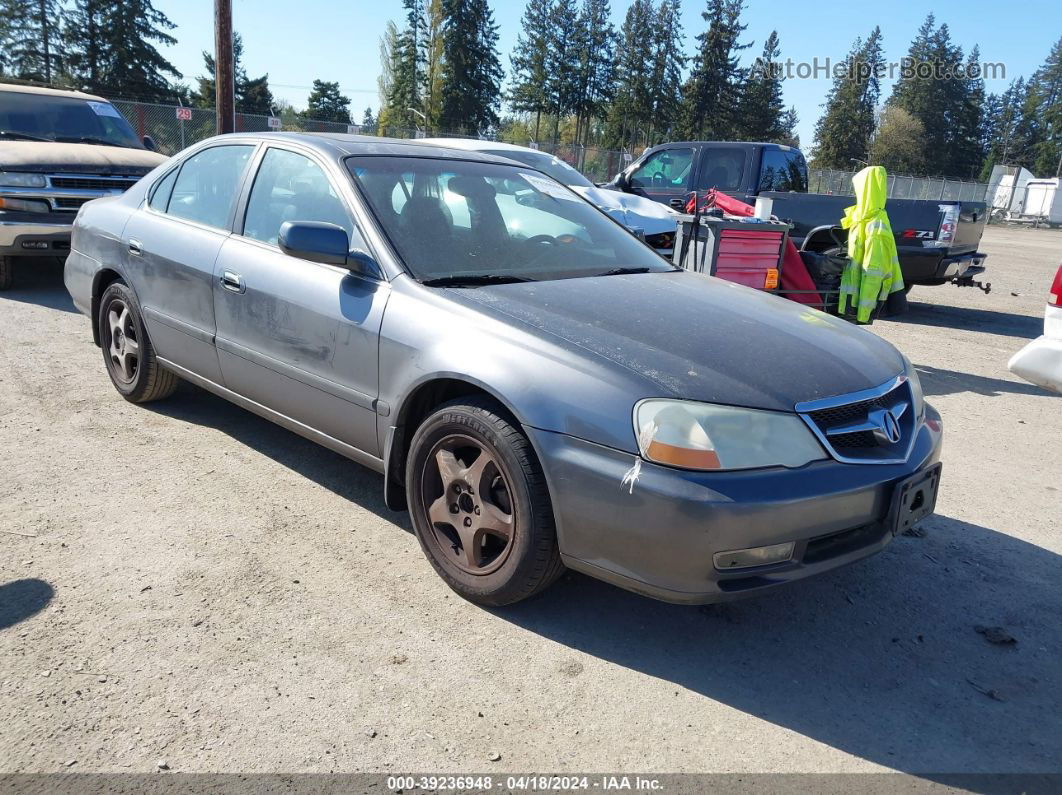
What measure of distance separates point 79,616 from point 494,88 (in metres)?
74.2

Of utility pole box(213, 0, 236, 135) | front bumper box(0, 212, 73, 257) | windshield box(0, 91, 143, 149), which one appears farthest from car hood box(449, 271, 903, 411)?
utility pole box(213, 0, 236, 135)

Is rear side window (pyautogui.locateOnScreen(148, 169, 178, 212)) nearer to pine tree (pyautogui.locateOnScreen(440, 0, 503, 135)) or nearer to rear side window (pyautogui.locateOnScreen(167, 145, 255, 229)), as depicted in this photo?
rear side window (pyautogui.locateOnScreen(167, 145, 255, 229))

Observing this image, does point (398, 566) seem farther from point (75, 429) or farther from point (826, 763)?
point (75, 429)

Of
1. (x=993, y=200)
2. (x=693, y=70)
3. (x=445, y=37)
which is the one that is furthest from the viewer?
(x=693, y=70)

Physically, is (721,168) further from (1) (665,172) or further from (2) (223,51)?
(2) (223,51)

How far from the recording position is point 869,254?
22.8 feet

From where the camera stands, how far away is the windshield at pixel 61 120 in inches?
348

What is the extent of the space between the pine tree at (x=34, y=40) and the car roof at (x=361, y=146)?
180 feet

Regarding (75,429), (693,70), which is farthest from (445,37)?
(75,429)

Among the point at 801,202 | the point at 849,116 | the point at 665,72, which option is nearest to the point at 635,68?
the point at 665,72

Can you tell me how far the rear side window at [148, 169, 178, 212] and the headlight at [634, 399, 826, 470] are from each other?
11.4ft

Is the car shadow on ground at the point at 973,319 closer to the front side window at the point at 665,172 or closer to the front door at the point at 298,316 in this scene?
the front side window at the point at 665,172

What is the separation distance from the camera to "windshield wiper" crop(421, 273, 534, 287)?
3.29 metres

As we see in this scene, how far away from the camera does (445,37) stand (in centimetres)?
6825
